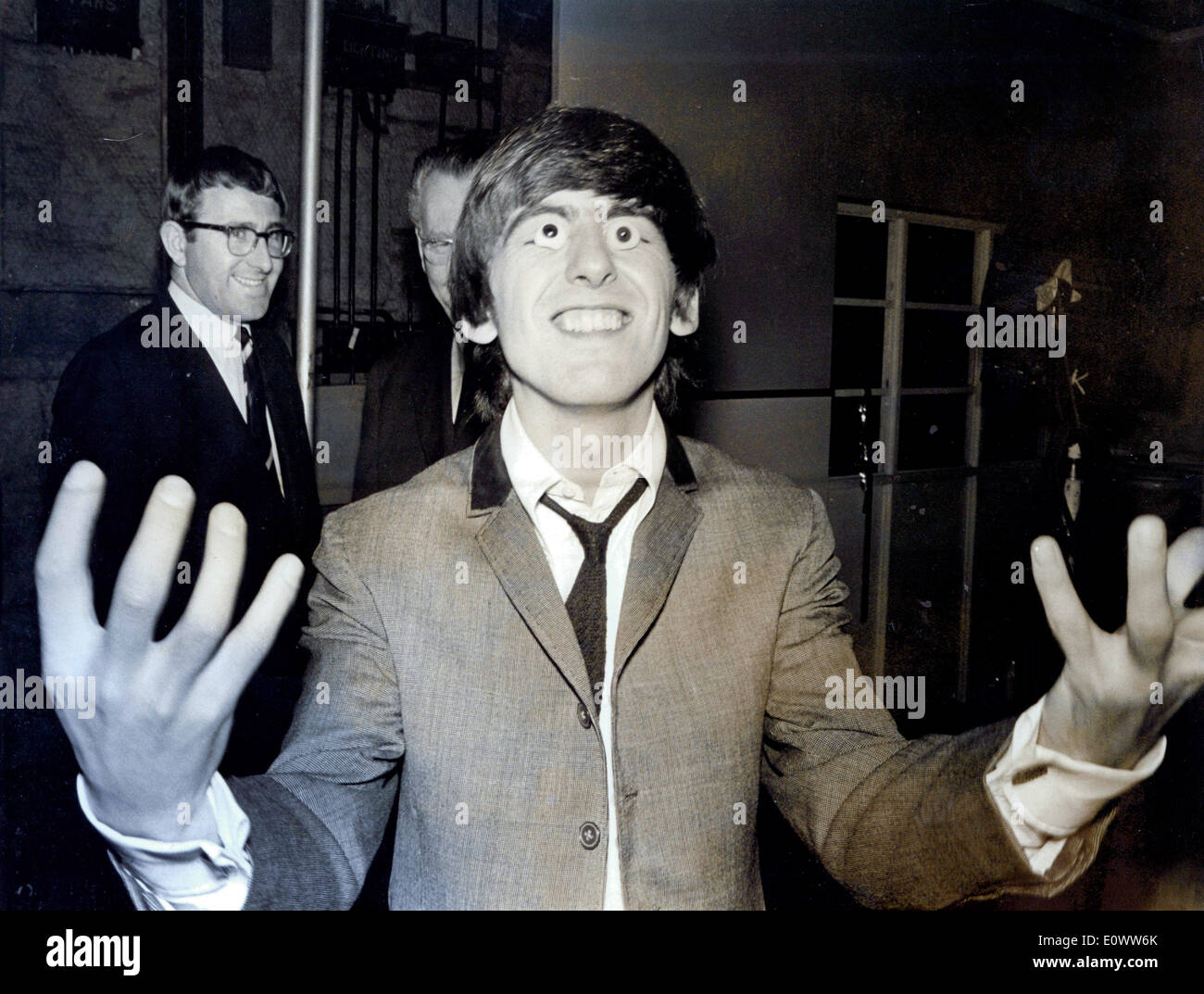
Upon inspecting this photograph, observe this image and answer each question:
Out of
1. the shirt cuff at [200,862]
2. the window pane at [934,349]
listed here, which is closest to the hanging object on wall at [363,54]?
the window pane at [934,349]

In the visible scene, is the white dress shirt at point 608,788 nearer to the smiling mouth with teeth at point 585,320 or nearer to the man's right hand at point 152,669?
the man's right hand at point 152,669

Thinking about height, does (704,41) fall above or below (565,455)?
above

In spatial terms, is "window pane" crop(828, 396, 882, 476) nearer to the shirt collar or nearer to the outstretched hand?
the outstretched hand

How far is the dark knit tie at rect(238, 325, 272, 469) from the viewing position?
1.49 metres

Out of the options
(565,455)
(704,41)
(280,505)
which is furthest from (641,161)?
(280,505)

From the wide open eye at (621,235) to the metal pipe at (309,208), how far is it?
1.52 ft

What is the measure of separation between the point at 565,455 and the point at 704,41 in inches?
28.7

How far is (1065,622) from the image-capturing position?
4.34 feet

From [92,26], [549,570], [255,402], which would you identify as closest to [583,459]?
[549,570]

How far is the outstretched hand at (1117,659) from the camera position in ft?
4.21

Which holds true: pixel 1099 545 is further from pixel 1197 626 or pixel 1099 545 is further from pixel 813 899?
pixel 813 899

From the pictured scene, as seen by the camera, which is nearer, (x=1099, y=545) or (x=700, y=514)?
(x=700, y=514)

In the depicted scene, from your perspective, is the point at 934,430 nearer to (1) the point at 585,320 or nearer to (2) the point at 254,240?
(1) the point at 585,320

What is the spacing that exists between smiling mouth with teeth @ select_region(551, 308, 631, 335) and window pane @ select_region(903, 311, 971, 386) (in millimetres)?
580
